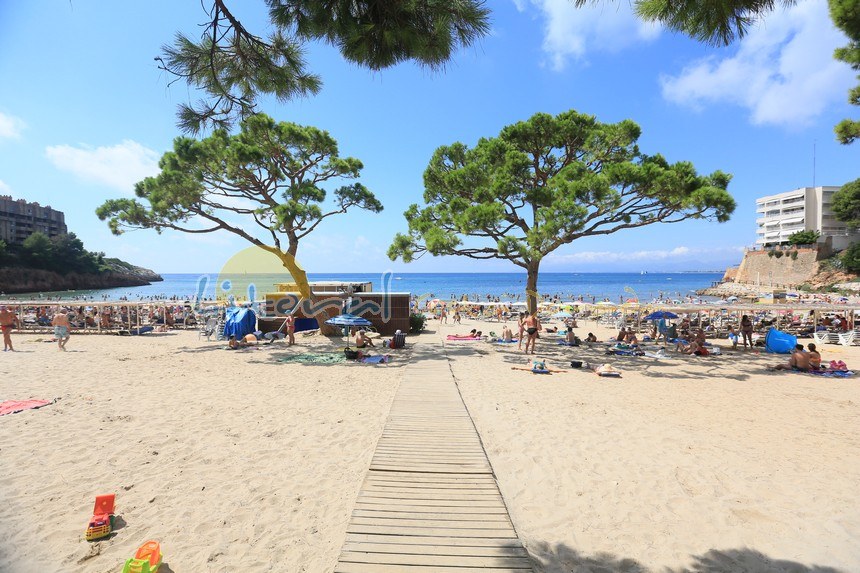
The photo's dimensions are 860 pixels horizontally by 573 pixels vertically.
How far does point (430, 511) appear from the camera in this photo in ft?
12.3

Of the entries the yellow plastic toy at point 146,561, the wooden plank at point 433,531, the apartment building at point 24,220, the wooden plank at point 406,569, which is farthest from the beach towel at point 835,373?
the apartment building at point 24,220

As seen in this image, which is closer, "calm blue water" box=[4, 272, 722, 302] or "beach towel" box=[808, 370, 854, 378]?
"beach towel" box=[808, 370, 854, 378]

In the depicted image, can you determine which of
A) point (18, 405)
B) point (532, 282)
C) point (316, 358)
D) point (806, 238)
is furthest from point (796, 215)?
point (18, 405)

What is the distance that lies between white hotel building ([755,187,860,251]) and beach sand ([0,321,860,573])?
76414 mm

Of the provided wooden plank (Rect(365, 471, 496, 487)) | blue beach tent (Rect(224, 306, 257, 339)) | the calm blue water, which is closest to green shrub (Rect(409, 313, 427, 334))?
the calm blue water

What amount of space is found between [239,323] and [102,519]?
11.8m

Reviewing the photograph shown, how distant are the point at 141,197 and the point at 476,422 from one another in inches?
653

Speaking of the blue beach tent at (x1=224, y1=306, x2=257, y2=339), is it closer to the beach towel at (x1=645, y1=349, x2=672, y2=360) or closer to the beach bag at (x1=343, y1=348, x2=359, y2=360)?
the beach bag at (x1=343, y1=348, x2=359, y2=360)

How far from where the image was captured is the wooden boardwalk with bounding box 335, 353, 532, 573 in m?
3.07

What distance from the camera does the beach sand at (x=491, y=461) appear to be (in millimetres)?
3295

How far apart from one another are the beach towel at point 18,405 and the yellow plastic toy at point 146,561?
576 centimetres

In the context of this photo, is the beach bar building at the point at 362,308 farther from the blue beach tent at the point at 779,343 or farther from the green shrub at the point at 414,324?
the blue beach tent at the point at 779,343

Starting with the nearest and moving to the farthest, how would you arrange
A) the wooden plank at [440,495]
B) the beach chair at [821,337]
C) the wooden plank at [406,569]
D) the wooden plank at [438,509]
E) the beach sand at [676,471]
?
1. the wooden plank at [406,569]
2. the beach sand at [676,471]
3. the wooden plank at [438,509]
4. the wooden plank at [440,495]
5. the beach chair at [821,337]

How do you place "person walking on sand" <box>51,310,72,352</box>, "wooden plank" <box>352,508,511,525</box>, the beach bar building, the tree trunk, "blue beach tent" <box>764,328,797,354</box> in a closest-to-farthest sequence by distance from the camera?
"wooden plank" <box>352,508,511,525</box> < "person walking on sand" <box>51,310,72,352</box> < "blue beach tent" <box>764,328,797,354</box> < the tree trunk < the beach bar building
